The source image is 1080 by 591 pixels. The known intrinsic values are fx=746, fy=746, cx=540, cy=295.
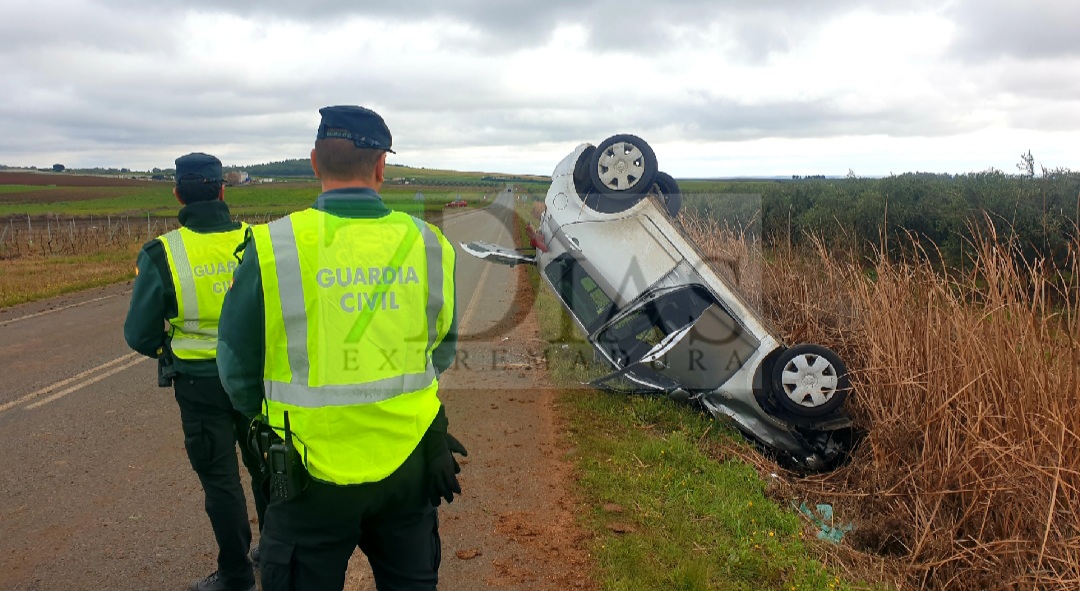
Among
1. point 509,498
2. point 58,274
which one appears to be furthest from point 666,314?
point 58,274

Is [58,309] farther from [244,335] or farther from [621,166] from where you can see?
[244,335]

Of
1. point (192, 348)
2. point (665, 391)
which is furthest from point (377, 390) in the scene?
point (665, 391)

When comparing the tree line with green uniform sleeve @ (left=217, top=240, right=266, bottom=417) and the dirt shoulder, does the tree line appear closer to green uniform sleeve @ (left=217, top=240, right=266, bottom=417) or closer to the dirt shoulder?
the dirt shoulder

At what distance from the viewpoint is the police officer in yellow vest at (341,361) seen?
2107mm

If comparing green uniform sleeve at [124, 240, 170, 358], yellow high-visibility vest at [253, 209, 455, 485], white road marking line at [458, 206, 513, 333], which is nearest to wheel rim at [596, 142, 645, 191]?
green uniform sleeve at [124, 240, 170, 358]

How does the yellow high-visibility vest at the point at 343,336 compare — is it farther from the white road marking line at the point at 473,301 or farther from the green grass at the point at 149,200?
the green grass at the point at 149,200

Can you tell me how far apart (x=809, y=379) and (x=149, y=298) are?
13.7ft

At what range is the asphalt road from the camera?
12.6ft

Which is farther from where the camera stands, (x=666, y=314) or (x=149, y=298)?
(x=666, y=314)

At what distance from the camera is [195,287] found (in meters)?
3.45

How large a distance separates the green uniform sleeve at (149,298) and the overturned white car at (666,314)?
128 inches

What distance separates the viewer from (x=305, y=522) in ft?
7.19

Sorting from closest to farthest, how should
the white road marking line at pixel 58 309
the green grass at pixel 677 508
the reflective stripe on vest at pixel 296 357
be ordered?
the reflective stripe on vest at pixel 296 357 → the green grass at pixel 677 508 → the white road marking line at pixel 58 309

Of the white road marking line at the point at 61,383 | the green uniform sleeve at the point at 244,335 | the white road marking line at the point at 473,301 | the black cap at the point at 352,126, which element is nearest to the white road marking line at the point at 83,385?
the white road marking line at the point at 61,383
